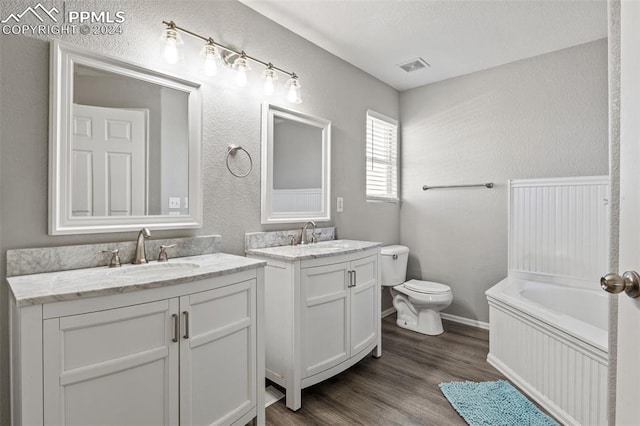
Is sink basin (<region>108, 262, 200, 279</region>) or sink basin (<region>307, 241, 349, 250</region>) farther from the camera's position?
sink basin (<region>307, 241, 349, 250</region>)

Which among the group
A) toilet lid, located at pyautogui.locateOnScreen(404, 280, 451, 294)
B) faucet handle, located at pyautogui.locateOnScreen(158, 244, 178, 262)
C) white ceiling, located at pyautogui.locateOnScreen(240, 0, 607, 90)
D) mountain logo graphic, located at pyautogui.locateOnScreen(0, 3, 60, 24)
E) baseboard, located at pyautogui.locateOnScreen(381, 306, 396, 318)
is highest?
white ceiling, located at pyautogui.locateOnScreen(240, 0, 607, 90)

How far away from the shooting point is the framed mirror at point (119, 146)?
4.56 feet

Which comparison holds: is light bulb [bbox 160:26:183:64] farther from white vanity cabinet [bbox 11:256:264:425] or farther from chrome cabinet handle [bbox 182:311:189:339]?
chrome cabinet handle [bbox 182:311:189:339]

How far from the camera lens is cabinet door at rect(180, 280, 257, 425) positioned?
1294mm

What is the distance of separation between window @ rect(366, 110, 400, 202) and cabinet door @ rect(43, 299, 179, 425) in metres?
2.35

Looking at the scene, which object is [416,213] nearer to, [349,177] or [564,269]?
[349,177]

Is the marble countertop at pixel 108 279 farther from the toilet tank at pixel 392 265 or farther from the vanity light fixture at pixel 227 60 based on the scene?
the toilet tank at pixel 392 265

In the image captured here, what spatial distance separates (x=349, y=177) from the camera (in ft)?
9.66

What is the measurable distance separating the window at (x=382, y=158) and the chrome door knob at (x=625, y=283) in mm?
2504


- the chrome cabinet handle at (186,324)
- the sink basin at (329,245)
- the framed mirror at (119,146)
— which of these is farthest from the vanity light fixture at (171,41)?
the sink basin at (329,245)

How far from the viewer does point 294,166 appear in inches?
95.3

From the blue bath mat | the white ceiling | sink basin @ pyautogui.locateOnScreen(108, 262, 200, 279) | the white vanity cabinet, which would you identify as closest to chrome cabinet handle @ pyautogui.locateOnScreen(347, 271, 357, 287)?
the white vanity cabinet

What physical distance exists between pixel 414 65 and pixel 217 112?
1.99 meters

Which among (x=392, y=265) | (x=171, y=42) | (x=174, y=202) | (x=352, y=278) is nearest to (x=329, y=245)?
(x=352, y=278)
